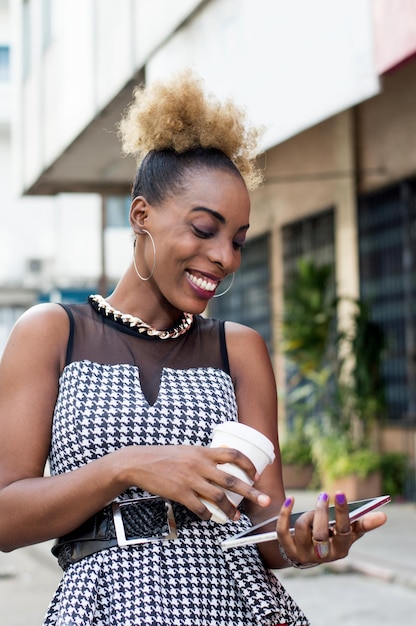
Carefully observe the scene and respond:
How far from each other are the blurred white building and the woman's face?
3479 mm

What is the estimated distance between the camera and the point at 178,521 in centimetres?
224

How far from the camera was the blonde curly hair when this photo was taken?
2.48 meters

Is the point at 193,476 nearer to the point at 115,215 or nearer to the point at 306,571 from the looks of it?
the point at 306,571

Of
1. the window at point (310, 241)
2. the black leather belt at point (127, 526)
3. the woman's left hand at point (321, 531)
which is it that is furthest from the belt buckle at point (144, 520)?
the window at point (310, 241)

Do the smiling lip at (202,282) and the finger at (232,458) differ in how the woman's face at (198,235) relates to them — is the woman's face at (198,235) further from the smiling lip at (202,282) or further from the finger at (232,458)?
the finger at (232,458)

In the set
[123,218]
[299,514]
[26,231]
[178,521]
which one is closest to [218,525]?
[178,521]

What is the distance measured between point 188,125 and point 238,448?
838 millimetres

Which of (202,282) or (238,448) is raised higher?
(202,282)

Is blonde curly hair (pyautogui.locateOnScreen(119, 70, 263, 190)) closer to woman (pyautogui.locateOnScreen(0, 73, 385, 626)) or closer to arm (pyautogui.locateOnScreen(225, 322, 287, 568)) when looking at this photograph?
woman (pyautogui.locateOnScreen(0, 73, 385, 626))

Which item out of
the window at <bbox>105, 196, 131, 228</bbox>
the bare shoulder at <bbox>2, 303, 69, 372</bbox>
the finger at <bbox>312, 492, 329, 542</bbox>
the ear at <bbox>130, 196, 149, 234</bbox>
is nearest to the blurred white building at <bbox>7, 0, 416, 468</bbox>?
the ear at <bbox>130, 196, 149, 234</bbox>

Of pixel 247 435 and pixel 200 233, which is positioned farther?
pixel 200 233

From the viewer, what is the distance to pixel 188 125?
2492 mm

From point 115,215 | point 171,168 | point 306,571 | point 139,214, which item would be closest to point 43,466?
point 139,214

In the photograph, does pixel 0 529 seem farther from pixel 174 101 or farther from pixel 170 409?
pixel 174 101
